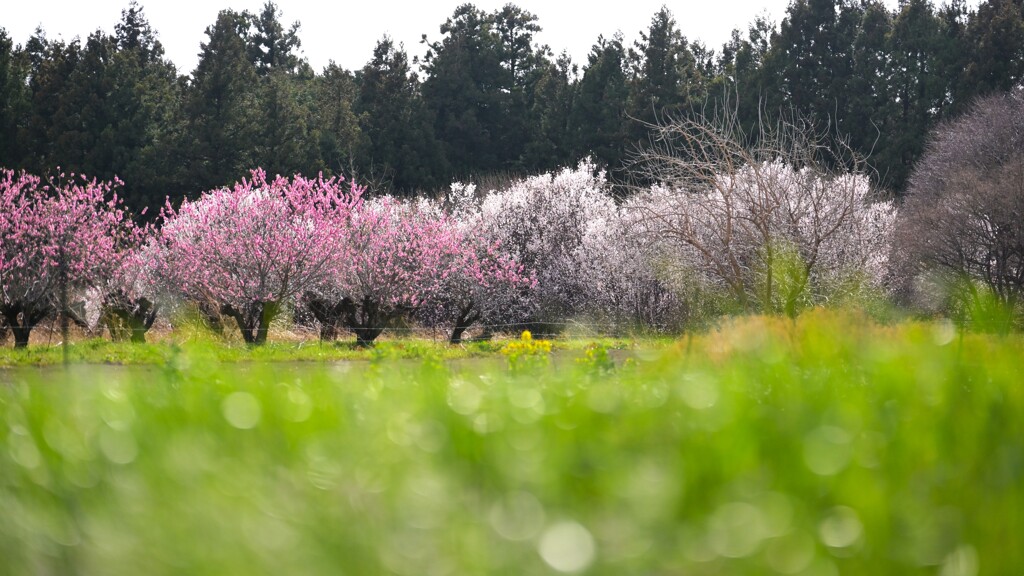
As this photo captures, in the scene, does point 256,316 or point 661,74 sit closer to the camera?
point 256,316

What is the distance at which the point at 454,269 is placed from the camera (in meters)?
18.7

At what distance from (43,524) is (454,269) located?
55.8ft

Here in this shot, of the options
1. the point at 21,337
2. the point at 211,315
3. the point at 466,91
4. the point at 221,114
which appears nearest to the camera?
the point at 21,337

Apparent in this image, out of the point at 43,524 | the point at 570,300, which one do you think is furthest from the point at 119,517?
the point at 570,300

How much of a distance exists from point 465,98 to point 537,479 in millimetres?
41863

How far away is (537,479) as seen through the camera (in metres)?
1.67

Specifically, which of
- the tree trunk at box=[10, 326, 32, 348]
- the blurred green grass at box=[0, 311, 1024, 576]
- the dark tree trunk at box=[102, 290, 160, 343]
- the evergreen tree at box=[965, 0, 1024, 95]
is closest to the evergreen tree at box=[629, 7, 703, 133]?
the evergreen tree at box=[965, 0, 1024, 95]

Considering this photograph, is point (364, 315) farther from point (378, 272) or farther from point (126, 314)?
point (126, 314)

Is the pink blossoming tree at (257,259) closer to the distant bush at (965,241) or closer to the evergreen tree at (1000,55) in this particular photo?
the distant bush at (965,241)

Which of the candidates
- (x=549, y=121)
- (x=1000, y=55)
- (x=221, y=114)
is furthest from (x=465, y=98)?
(x=1000, y=55)

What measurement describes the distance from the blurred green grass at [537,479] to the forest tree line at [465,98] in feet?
99.0

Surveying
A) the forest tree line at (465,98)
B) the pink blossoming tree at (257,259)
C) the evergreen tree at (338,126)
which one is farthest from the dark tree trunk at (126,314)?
the evergreen tree at (338,126)

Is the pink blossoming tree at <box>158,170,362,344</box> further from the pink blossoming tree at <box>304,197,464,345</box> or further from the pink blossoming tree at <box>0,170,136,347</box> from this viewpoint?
the pink blossoming tree at <box>0,170,136,347</box>

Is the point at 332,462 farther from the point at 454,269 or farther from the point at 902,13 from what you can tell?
the point at 902,13
